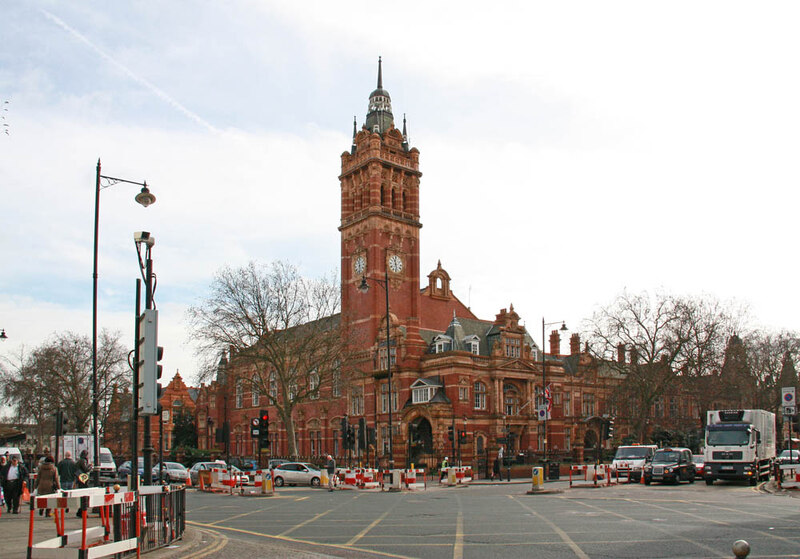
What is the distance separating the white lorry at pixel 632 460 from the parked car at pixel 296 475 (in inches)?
639

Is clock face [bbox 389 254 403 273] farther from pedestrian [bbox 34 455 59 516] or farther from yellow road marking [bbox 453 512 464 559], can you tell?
pedestrian [bbox 34 455 59 516]

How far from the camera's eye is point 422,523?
1809 cm

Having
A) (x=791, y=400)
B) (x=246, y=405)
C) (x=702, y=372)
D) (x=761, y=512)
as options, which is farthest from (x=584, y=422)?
(x=761, y=512)

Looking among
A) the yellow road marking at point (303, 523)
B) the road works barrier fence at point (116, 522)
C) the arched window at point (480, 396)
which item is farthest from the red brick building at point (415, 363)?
the road works barrier fence at point (116, 522)

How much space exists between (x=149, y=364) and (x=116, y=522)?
3.15 metres

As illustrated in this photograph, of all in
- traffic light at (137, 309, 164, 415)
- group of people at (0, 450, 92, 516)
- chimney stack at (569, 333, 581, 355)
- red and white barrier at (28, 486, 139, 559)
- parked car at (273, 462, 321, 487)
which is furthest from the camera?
chimney stack at (569, 333, 581, 355)

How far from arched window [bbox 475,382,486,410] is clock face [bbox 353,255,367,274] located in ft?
51.7

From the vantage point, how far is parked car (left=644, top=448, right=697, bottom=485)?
3575 cm

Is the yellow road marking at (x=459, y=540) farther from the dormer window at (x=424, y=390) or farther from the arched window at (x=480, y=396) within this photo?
the arched window at (x=480, y=396)

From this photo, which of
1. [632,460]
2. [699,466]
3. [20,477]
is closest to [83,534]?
[20,477]

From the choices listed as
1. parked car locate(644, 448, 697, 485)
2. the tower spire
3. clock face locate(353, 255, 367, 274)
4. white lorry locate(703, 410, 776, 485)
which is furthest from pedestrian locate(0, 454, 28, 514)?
the tower spire

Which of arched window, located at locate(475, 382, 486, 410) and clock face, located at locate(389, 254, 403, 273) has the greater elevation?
clock face, located at locate(389, 254, 403, 273)

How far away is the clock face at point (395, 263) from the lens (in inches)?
2891

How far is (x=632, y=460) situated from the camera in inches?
1620
